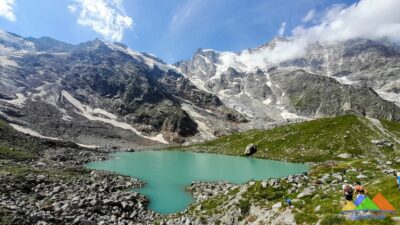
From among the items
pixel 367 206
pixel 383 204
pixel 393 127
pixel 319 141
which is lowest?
pixel 367 206

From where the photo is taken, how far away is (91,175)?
63.9 metres

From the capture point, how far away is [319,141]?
362 ft

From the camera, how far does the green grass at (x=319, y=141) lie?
100.0 m

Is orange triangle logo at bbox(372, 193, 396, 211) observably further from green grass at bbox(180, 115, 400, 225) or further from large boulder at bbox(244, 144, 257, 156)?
large boulder at bbox(244, 144, 257, 156)

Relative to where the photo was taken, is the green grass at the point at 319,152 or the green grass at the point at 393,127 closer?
the green grass at the point at 319,152

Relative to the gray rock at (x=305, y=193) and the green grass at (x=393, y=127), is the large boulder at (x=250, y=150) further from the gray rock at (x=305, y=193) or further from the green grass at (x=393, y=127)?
the gray rock at (x=305, y=193)

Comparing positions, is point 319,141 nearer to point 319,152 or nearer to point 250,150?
point 319,152

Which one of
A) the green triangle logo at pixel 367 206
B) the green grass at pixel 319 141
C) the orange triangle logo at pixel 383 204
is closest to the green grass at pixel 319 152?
the green grass at pixel 319 141

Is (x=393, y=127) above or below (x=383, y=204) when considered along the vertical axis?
above

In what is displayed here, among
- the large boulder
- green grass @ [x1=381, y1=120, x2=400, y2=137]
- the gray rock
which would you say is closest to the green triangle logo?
the gray rock

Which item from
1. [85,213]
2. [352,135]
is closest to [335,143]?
[352,135]

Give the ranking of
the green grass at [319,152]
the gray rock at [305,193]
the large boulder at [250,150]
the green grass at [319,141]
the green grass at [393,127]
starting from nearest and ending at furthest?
1. the green grass at [319,152]
2. the gray rock at [305,193]
3. the green grass at [319,141]
4. the green grass at [393,127]
5. the large boulder at [250,150]

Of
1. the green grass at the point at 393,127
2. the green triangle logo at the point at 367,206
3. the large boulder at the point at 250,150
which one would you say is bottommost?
the green triangle logo at the point at 367,206

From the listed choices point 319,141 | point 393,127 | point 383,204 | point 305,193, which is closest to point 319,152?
point 319,141
